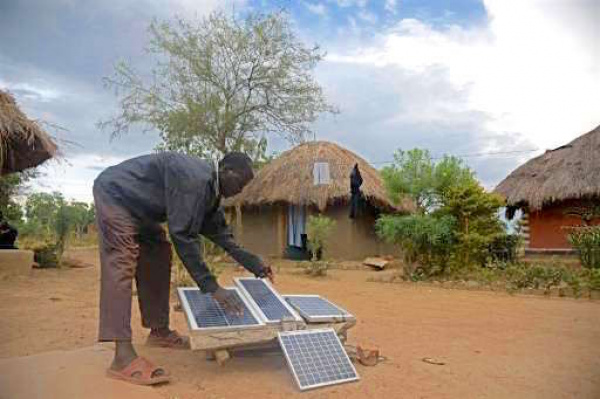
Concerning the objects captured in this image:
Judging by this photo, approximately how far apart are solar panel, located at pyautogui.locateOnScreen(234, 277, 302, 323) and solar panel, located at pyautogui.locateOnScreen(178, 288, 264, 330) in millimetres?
76

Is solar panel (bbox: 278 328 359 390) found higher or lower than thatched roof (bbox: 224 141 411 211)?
lower

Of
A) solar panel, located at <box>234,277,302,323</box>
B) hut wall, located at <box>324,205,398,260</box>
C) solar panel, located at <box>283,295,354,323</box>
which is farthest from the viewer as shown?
hut wall, located at <box>324,205,398,260</box>

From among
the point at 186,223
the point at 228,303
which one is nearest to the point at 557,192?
the point at 228,303

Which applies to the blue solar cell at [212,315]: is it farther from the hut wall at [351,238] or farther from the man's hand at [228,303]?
the hut wall at [351,238]

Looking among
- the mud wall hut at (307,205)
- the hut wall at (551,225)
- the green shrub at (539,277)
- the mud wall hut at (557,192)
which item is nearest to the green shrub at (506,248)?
the green shrub at (539,277)

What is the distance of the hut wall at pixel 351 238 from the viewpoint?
14375mm

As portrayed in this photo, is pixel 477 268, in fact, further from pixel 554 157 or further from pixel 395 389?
pixel 554 157

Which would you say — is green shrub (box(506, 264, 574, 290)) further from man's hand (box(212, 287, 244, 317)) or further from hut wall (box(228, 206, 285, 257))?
hut wall (box(228, 206, 285, 257))

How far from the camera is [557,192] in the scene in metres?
13.2

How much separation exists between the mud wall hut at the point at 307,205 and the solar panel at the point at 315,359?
37.2ft

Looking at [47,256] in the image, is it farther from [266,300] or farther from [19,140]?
[266,300]

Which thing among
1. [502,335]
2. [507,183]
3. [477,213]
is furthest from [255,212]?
[502,335]

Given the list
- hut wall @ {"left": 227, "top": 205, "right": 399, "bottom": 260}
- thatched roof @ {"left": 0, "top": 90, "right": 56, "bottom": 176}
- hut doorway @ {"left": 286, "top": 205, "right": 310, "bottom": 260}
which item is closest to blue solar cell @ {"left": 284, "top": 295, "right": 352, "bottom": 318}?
thatched roof @ {"left": 0, "top": 90, "right": 56, "bottom": 176}

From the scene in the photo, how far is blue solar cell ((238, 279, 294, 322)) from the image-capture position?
3.07m
